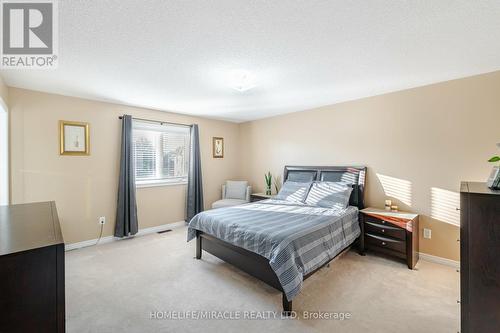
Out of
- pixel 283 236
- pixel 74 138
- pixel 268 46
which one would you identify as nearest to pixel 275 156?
pixel 283 236

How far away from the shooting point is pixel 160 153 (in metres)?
4.68

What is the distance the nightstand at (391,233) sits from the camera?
2904 mm

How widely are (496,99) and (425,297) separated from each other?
2424mm

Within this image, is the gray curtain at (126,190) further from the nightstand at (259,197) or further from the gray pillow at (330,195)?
the gray pillow at (330,195)

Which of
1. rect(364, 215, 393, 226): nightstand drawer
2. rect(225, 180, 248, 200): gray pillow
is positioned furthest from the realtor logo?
rect(364, 215, 393, 226): nightstand drawer

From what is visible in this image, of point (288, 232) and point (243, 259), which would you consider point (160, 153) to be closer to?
point (243, 259)

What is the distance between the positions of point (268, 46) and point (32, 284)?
218 centimetres

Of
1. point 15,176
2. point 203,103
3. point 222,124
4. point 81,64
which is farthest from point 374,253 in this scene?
point 15,176

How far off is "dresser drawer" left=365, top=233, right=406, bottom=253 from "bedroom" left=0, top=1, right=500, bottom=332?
28 millimetres

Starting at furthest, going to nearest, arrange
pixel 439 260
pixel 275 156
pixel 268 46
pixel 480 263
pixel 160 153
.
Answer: pixel 275 156 < pixel 160 153 < pixel 439 260 < pixel 268 46 < pixel 480 263

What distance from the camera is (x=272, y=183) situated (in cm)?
512

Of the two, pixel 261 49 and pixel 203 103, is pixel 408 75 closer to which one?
pixel 261 49

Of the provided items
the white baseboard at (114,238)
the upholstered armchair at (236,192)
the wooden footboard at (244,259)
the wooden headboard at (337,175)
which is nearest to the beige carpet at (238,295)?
the wooden footboard at (244,259)

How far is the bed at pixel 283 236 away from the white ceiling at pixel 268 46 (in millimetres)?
1755
